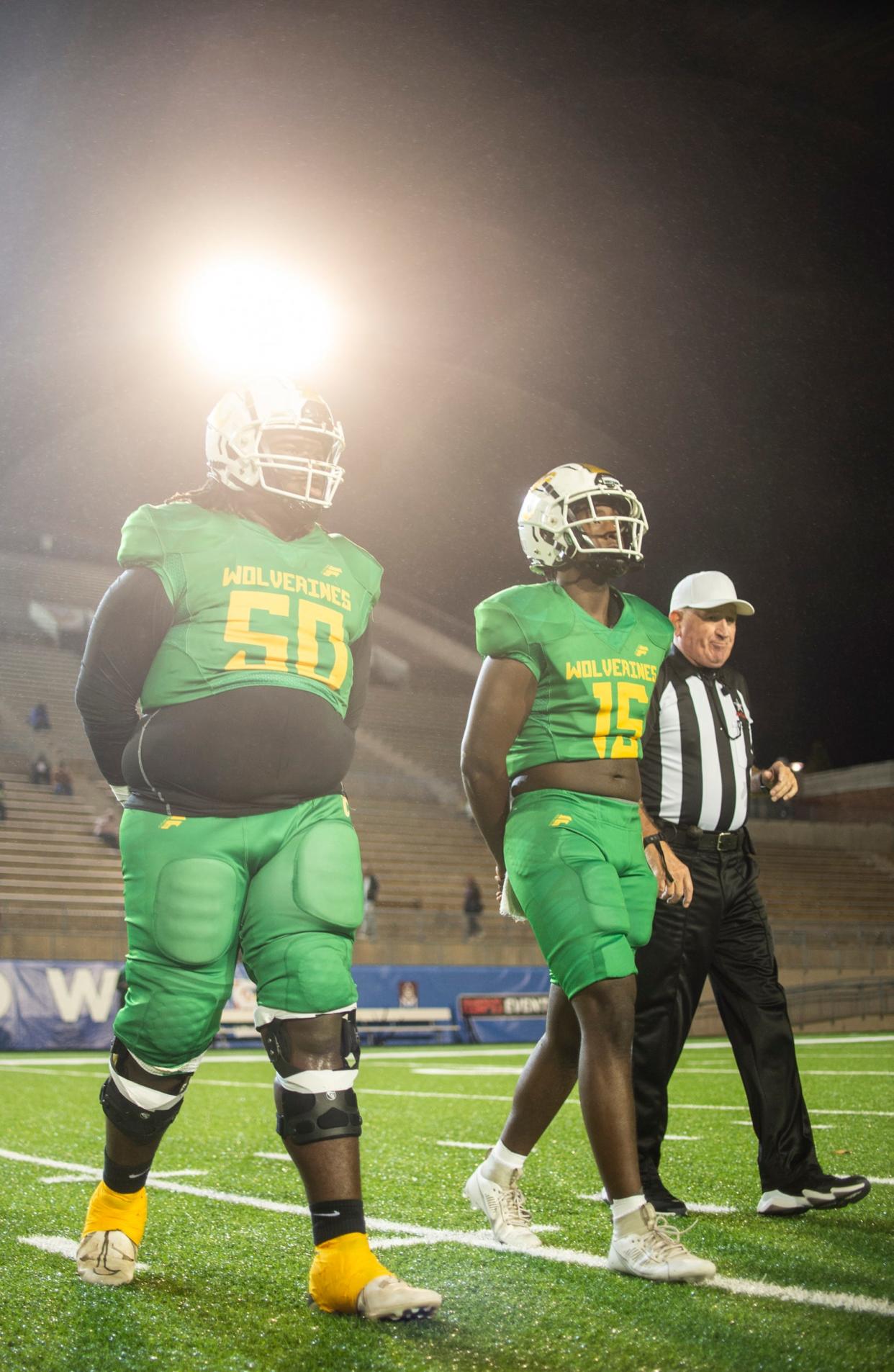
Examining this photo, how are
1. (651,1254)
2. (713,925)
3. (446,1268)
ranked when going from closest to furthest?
(651,1254) < (446,1268) < (713,925)

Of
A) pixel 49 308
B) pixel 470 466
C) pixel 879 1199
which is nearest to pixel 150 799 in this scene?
pixel 879 1199

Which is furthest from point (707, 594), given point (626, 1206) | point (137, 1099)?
point (137, 1099)

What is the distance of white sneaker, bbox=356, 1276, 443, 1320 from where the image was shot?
7.36 feet

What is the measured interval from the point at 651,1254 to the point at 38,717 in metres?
21.4

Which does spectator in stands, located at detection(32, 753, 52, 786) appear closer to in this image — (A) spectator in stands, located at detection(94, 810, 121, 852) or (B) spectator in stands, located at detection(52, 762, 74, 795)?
(B) spectator in stands, located at detection(52, 762, 74, 795)

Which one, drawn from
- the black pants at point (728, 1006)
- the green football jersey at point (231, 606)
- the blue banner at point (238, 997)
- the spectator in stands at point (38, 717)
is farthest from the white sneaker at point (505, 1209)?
the spectator in stands at point (38, 717)

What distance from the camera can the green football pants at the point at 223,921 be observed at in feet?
8.06

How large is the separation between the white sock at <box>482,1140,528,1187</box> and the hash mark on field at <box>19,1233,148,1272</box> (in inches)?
34.5

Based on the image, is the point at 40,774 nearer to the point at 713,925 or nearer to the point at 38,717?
the point at 38,717

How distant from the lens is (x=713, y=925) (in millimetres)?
3635

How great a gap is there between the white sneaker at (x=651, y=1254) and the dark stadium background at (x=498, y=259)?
1170 cm

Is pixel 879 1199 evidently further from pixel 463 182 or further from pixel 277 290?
pixel 277 290

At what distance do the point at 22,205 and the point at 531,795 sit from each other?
58.6 feet

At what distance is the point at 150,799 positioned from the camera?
8.54 feet
